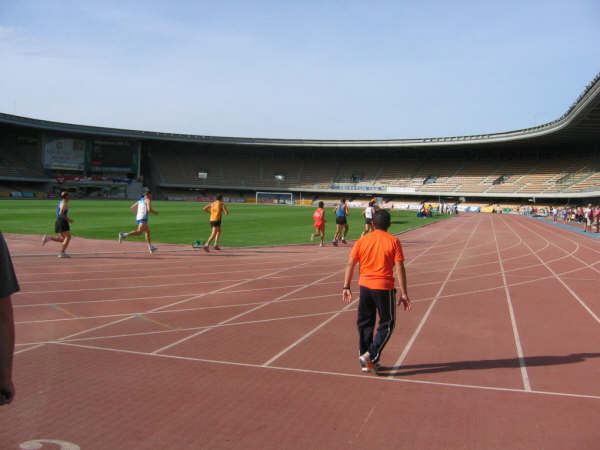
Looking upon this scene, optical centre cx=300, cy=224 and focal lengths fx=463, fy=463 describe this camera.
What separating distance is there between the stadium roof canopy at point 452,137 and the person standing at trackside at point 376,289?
35.6 meters

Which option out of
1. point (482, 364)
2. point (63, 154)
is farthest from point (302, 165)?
point (482, 364)

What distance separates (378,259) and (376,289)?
0.30 m

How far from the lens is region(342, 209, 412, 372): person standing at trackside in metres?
4.54

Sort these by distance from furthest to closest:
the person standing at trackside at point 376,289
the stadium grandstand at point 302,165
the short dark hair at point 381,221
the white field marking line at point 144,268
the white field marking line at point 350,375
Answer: the stadium grandstand at point 302,165, the white field marking line at point 144,268, the short dark hair at point 381,221, the person standing at trackside at point 376,289, the white field marking line at point 350,375

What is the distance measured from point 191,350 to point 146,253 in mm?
8387

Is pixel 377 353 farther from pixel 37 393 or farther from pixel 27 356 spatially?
pixel 27 356

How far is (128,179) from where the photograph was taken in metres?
71.8

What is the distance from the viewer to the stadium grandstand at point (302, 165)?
58094 millimetres

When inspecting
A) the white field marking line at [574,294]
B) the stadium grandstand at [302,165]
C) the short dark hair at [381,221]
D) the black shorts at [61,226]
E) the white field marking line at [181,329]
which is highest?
the stadium grandstand at [302,165]

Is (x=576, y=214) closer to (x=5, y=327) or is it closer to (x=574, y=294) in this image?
(x=574, y=294)

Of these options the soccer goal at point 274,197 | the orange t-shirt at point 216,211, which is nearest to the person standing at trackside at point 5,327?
the orange t-shirt at point 216,211

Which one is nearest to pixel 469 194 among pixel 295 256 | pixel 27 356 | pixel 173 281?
pixel 295 256

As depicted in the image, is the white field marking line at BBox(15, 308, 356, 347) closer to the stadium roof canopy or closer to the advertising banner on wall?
the stadium roof canopy

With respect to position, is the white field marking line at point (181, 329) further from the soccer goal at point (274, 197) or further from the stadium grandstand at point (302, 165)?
the soccer goal at point (274, 197)
